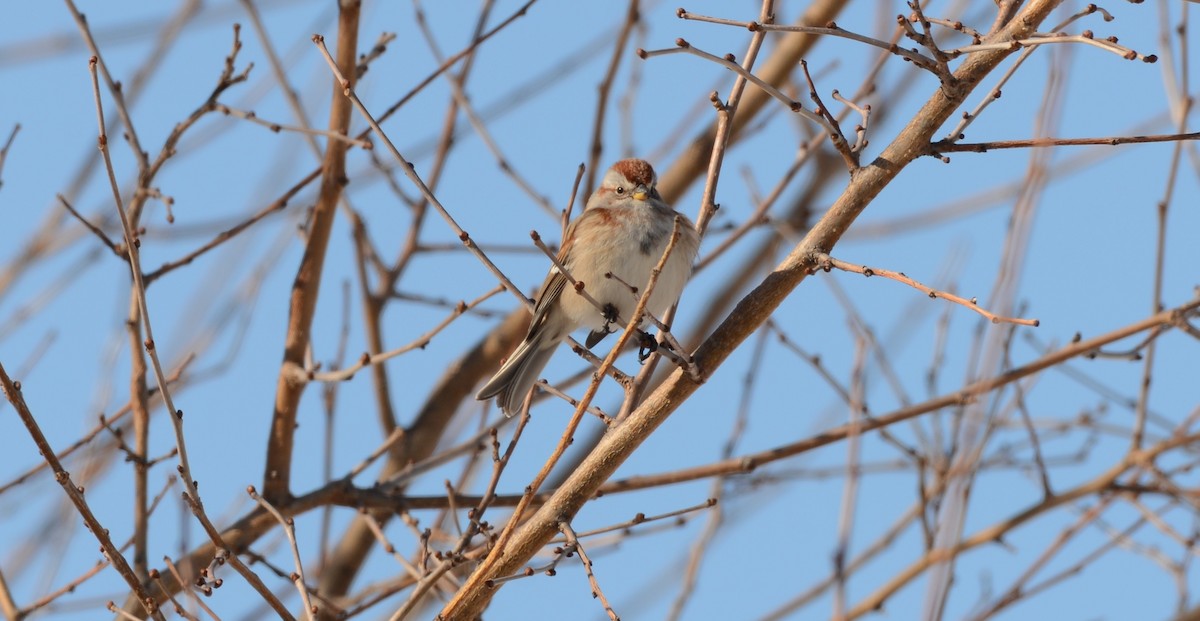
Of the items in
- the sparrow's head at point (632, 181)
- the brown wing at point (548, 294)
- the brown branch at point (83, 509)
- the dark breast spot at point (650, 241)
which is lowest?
the brown branch at point (83, 509)

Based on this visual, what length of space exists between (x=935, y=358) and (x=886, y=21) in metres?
1.41

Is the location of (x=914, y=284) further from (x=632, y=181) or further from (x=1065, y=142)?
(x=632, y=181)

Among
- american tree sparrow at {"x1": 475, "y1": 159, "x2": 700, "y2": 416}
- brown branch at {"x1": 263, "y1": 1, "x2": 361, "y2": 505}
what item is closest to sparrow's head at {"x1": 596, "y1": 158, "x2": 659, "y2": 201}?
american tree sparrow at {"x1": 475, "y1": 159, "x2": 700, "y2": 416}

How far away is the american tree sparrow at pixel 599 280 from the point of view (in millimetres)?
4473

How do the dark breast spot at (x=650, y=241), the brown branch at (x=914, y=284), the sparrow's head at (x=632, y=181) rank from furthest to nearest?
the sparrow's head at (x=632, y=181)
the dark breast spot at (x=650, y=241)
the brown branch at (x=914, y=284)

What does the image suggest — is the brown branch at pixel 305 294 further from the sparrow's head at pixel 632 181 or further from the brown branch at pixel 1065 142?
the brown branch at pixel 1065 142

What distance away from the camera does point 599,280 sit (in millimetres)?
4688

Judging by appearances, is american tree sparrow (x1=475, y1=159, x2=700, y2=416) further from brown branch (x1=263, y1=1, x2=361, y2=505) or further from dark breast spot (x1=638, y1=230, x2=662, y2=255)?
brown branch (x1=263, y1=1, x2=361, y2=505)

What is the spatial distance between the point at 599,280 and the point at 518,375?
18.1 inches

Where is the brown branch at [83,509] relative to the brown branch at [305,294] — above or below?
below

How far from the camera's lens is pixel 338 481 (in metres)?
4.54

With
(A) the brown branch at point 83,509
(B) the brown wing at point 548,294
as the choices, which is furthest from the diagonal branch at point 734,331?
(B) the brown wing at point 548,294

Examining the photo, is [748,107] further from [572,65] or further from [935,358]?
[935,358]

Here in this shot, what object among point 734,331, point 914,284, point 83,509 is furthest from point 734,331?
point 83,509
